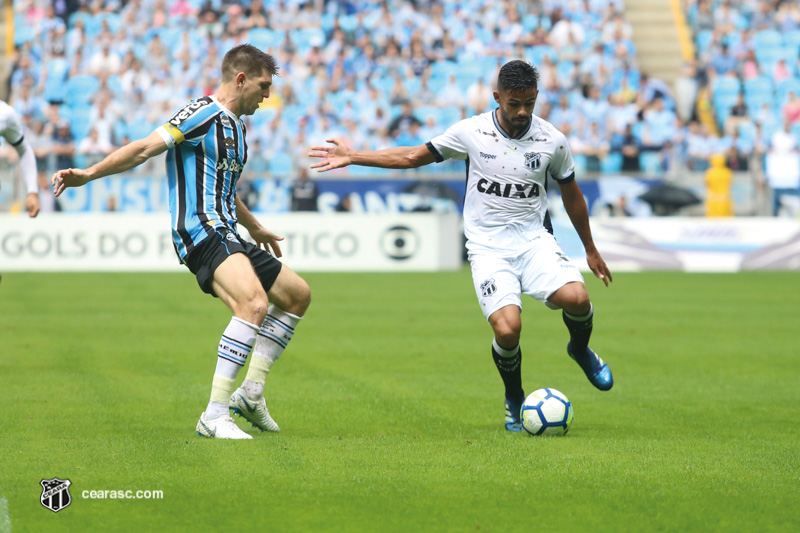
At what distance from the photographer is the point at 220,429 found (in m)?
6.31

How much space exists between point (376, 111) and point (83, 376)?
17.7 m

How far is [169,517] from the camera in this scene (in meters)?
4.53

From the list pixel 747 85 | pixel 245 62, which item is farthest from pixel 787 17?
pixel 245 62

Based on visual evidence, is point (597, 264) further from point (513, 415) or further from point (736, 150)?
point (736, 150)

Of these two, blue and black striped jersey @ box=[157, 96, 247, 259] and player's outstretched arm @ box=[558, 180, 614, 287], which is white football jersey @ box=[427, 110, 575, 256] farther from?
blue and black striped jersey @ box=[157, 96, 247, 259]

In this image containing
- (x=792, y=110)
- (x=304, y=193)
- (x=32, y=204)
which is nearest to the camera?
(x=32, y=204)

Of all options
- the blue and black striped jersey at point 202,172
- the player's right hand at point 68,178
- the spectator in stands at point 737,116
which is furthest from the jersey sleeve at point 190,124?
the spectator in stands at point 737,116

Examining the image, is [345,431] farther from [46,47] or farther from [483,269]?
[46,47]

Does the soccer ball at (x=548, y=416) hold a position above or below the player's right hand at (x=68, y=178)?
below

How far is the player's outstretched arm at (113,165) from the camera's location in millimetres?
6051

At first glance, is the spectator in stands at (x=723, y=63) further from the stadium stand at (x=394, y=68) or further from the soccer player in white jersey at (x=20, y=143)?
the soccer player in white jersey at (x=20, y=143)

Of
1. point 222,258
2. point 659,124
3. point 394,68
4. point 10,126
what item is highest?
point 394,68

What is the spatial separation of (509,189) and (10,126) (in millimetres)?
3655

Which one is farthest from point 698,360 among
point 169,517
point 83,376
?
point 169,517
